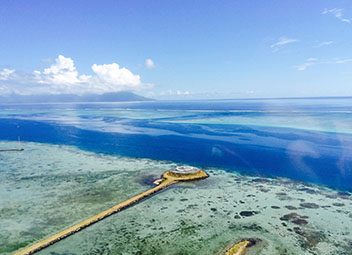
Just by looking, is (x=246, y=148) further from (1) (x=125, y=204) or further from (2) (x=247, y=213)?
(1) (x=125, y=204)

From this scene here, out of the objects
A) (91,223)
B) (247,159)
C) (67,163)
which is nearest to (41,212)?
(91,223)

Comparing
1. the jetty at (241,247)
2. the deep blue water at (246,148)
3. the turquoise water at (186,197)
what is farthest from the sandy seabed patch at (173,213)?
the deep blue water at (246,148)

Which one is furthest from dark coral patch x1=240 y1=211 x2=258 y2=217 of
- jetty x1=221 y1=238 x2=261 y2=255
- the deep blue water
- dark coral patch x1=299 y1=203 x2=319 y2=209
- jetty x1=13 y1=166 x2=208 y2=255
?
the deep blue water

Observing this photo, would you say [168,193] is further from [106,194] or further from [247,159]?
[247,159]

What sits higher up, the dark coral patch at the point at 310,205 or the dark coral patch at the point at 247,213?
the dark coral patch at the point at 310,205

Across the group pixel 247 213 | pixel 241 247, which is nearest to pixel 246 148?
pixel 247 213

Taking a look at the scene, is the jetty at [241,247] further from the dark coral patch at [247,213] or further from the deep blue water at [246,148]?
the deep blue water at [246,148]
